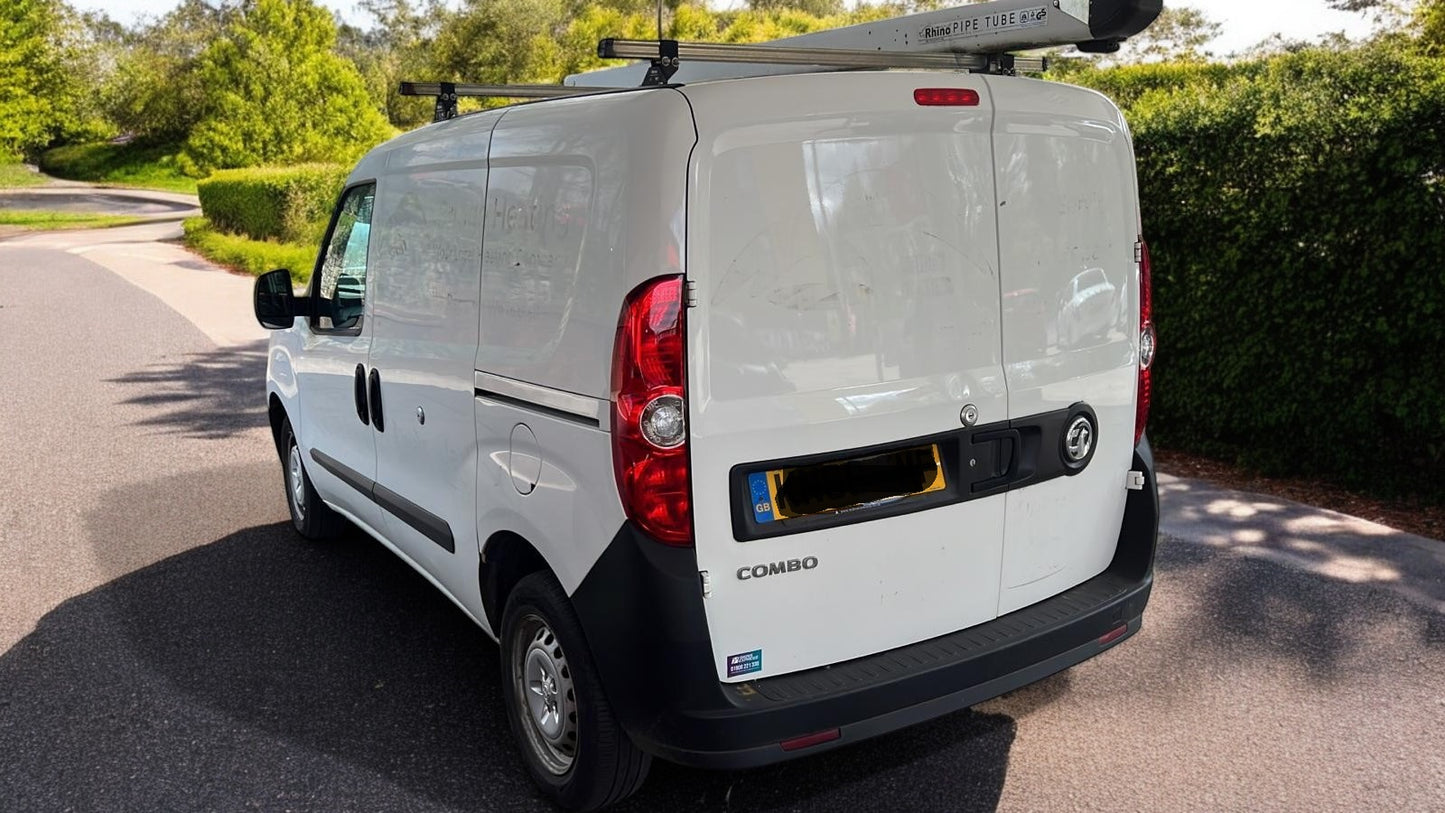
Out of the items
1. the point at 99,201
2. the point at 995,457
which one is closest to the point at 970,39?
the point at 995,457

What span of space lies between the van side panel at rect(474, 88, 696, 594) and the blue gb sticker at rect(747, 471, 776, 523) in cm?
33

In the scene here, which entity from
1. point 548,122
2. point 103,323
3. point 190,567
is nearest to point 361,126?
point 103,323

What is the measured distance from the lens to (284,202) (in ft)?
79.9

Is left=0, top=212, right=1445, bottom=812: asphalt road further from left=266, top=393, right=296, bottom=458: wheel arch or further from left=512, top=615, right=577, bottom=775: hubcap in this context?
left=266, top=393, right=296, bottom=458: wheel arch

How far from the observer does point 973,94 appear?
3.08 metres

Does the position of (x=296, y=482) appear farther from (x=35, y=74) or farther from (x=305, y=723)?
(x=35, y=74)

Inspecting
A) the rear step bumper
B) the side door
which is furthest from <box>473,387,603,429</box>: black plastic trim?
the side door

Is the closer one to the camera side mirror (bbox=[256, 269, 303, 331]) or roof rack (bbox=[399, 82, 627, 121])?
roof rack (bbox=[399, 82, 627, 121])

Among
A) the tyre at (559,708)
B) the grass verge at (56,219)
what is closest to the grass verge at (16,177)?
the grass verge at (56,219)

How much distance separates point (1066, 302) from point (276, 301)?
344 cm

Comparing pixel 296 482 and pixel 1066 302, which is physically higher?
pixel 1066 302

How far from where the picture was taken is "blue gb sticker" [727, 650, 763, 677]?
2879 mm

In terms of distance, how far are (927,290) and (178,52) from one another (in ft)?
262

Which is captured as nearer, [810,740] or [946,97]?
[810,740]
